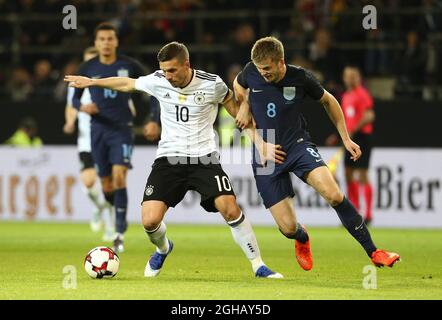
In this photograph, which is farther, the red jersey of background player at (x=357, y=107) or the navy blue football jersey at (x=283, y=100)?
the red jersey of background player at (x=357, y=107)

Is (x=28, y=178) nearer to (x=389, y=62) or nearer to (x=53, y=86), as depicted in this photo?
(x=53, y=86)

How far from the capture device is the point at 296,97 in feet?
31.4

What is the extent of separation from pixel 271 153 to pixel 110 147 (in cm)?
367

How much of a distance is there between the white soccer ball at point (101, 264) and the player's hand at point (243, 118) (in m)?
1.60

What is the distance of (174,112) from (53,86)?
11.4 m

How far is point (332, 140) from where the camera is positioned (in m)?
17.9

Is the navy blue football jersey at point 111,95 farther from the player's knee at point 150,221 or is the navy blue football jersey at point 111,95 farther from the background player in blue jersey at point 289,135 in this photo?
the player's knee at point 150,221

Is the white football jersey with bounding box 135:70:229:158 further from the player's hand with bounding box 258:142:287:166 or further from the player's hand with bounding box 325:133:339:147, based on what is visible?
the player's hand with bounding box 325:133:339:147

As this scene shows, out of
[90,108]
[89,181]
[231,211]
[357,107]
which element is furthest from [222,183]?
[357,107]

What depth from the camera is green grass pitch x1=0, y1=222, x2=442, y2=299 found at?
7.98 m

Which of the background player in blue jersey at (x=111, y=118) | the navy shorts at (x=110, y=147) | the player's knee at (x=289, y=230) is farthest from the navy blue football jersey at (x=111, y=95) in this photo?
the player's knee at (x=289, y=230)

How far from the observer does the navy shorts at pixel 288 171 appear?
9.41 m

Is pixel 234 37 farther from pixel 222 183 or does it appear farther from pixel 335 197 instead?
pixel 335 197

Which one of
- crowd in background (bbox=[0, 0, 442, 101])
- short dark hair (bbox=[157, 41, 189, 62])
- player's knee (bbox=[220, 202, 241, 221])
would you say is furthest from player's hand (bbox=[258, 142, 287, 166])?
crowd in background (bbox=[0, 0, 442, 101])
